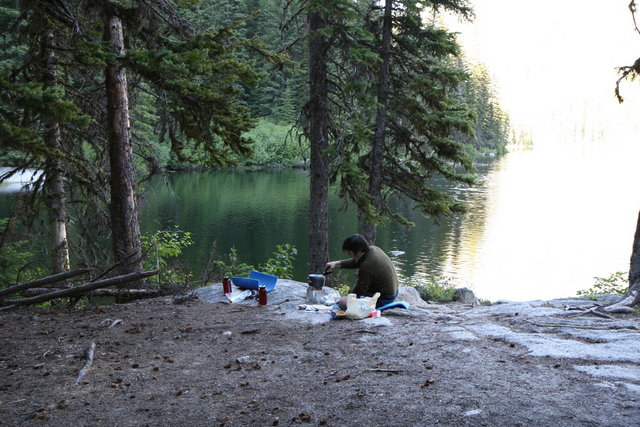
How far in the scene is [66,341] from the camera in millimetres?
5984

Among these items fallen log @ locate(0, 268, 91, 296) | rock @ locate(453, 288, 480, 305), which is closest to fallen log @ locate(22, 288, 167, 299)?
fallen log @ locate(0, 268, 91, 296)

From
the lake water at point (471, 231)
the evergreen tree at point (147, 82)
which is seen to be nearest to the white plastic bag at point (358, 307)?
the evergreen tree at point (147, 82)

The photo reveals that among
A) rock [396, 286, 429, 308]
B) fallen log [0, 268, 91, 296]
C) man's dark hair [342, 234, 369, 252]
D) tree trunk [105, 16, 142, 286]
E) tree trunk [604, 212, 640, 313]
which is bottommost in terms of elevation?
rock [396, 286, 429, 308]

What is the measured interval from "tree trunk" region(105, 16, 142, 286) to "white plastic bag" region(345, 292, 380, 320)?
11.7ft

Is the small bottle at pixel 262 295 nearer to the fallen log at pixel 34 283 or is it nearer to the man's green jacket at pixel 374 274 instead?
the man's green jacket at pixel 374 274

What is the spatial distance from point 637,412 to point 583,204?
39905 millimetres

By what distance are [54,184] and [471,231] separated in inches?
934

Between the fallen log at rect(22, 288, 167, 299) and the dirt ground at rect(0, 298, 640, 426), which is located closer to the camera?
the dirt ground at rect(0, 298, 640, 426)

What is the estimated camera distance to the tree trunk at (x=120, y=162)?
27.9 feet

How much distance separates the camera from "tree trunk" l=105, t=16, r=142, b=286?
27.9ft

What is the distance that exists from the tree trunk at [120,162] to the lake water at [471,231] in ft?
10.8

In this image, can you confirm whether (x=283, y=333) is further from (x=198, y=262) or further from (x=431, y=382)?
(x=198, y=262)

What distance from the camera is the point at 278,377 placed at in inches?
196

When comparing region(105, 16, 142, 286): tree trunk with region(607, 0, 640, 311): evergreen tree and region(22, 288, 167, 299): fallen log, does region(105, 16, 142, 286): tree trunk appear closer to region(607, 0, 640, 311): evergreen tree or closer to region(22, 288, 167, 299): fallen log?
region(22, 288, 167, 299): fallen log
